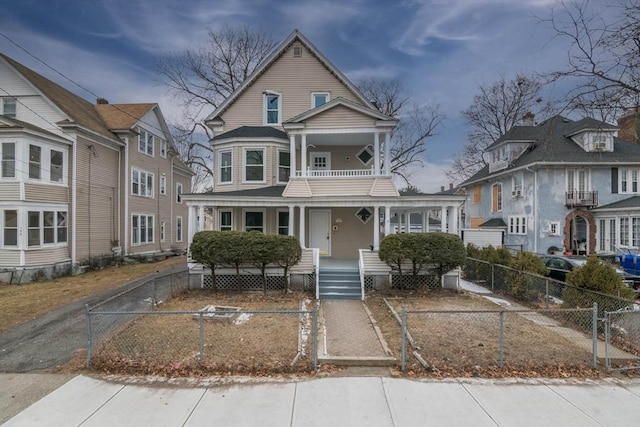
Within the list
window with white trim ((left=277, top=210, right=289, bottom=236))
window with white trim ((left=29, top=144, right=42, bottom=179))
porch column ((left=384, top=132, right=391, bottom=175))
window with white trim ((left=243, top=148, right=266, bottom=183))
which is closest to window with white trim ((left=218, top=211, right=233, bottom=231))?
window with white trim ((left=243, top=148, right=266, bottom=183))

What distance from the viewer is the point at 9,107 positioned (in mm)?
15938

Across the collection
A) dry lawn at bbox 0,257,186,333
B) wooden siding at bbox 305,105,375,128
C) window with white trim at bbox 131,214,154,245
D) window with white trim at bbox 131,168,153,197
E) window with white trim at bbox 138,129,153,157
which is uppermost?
window with white trim at bbox 138,129,153,157

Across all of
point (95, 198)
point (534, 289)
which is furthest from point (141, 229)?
point (534, 289)

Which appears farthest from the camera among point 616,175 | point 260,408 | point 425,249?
point 616,175

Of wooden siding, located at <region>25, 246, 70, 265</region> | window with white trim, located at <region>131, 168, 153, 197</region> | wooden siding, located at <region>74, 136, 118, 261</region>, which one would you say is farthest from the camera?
window with white trim, located at <region>131, 168, 153, 197</region>

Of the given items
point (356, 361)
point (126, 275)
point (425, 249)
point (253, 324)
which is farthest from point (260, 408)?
point (126, 275)

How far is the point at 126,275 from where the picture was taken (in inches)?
617

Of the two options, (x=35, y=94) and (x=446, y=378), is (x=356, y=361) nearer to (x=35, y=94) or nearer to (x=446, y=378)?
(x=446, y=378)

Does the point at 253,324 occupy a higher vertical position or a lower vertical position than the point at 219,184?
lower

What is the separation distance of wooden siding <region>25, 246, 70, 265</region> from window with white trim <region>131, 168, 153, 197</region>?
5490mm

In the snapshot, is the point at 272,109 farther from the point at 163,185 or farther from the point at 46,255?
the point at 46,255

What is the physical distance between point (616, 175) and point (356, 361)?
84.1 ft

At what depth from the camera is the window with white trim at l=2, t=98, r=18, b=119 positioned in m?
15.9

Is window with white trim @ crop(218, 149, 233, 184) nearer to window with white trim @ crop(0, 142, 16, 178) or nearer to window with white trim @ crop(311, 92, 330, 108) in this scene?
window with white trim @ crop(311, 92, 330, 108)
